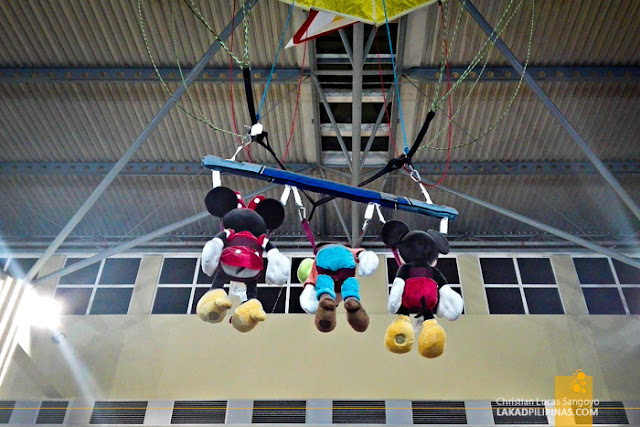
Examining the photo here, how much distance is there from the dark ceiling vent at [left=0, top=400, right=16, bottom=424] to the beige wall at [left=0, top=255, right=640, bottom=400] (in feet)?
0.44

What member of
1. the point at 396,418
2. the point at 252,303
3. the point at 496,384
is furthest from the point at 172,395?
the point at 252,303

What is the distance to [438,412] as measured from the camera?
40.6 feet

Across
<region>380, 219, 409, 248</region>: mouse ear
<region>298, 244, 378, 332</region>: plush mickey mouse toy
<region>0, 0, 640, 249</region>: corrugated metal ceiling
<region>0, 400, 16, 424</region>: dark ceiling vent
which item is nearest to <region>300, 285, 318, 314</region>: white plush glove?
<region>298, 244, 378, 332</region>: plush mickey mouse toy

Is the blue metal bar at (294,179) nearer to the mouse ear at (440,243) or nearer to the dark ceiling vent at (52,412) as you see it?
the mouse ear at (440,243)

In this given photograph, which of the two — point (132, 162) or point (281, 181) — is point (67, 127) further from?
point (281, 181)

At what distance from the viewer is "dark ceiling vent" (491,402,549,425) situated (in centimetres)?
1215

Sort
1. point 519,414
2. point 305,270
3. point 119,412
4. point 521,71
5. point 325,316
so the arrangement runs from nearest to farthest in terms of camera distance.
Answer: point 325,316
point 305,270
point 521,71
point 519,414
point 119,412

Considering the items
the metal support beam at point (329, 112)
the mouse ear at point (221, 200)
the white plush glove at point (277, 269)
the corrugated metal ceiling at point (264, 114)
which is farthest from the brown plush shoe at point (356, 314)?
the corrugated metal ceiling at point (264, 114)

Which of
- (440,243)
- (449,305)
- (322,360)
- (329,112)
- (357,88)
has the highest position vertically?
(329,112)

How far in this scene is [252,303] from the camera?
528 centimetres

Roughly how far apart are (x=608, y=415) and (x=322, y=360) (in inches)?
247

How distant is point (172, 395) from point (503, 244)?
354 inches

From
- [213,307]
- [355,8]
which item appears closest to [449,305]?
[213,307]

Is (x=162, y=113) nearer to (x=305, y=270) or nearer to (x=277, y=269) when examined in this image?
(x=305, y=270)
